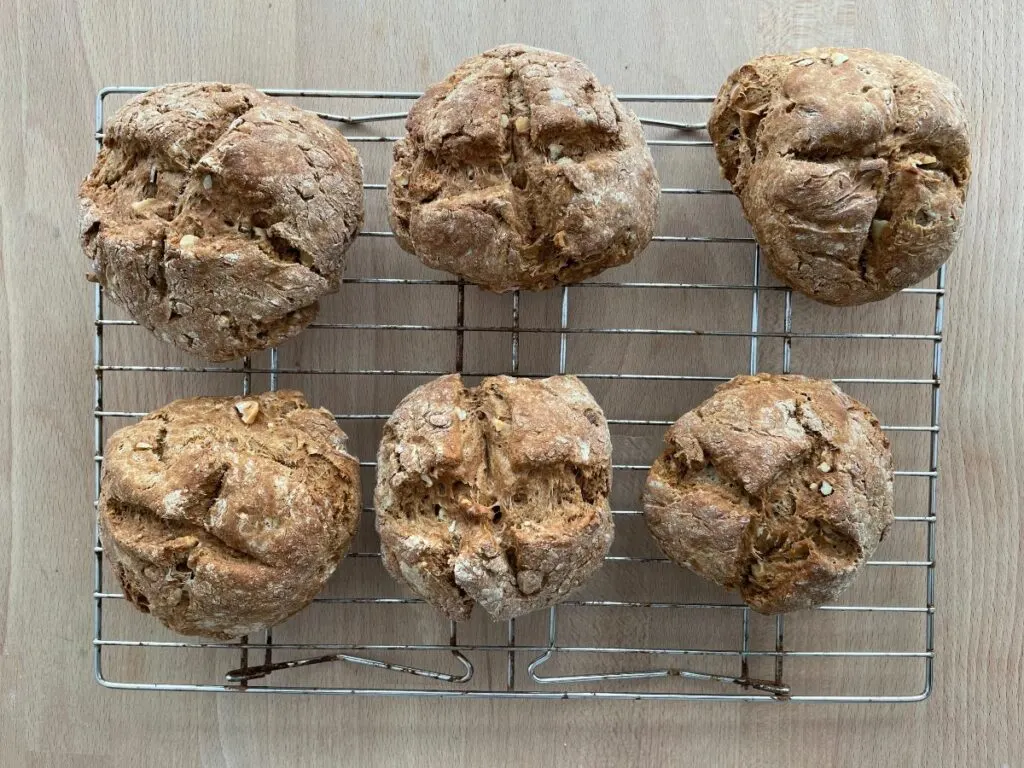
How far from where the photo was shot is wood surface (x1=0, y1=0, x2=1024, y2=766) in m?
2.23

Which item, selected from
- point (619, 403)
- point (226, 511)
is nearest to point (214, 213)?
point (226, 511)

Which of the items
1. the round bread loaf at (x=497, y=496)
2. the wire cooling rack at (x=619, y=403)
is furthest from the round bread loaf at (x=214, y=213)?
the round bread loaf at (x=497, y=496)

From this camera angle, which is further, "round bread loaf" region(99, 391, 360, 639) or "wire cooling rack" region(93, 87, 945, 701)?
"wire cooling rack" region(93, 87, 945, 701)

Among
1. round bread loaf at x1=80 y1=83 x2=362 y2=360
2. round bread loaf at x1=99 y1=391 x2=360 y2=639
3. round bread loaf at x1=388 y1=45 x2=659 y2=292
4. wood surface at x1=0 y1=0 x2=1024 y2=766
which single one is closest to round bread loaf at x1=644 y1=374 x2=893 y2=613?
wood surface at x1=0 y1=0 x2=1024 y2=766

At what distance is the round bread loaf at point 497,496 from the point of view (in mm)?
1753

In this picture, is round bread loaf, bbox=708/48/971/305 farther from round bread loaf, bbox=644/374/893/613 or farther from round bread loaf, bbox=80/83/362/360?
round bread loaf, bbox=80/83/362/360

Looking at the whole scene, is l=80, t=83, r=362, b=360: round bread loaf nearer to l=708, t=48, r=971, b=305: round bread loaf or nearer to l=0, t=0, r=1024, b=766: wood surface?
l=0, t=0, r=1024, b=766: wood surface

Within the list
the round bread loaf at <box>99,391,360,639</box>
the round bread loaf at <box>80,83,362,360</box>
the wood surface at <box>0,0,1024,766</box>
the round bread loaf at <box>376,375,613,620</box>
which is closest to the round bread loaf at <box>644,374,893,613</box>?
the round bread loaf at <box>376,375,613,620</box>

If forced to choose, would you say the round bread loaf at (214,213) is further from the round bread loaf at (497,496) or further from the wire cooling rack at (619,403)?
the round bread loaf at (497,496)

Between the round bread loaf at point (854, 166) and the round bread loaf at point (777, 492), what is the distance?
1.21ft

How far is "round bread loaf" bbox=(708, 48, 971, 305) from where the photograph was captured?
5.88 feet

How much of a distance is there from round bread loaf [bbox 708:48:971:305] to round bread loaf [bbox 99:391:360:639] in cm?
133

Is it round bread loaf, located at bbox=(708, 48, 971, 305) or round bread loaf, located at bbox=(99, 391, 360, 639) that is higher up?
round bread loaf, located at bbox=(708, 48, 971, 305)

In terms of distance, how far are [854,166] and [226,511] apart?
1767 millimetres
